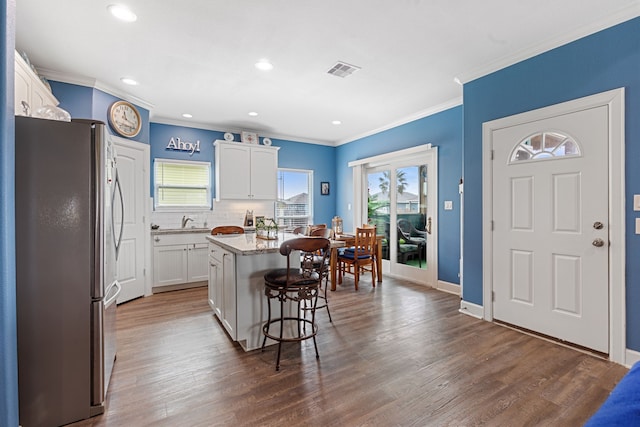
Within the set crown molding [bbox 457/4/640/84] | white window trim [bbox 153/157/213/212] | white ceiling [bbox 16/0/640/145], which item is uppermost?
white ceiling [bbox 16/0/640/145]

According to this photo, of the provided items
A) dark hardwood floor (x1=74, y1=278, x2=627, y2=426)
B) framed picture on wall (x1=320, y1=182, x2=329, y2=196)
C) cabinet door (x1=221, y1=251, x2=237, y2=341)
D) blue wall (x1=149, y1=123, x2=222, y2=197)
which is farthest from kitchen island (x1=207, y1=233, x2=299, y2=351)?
framed picture on wall (x1=320, y1=182, x2=329, y2=196)

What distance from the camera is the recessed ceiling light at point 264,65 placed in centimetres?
309

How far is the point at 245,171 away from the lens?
5.41 m

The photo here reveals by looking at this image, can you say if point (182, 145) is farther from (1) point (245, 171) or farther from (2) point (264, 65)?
(2) point (264, 65)

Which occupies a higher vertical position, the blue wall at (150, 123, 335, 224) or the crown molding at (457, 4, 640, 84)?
the crown molding at (457, 4, 640, 84)

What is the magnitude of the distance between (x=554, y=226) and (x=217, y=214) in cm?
483

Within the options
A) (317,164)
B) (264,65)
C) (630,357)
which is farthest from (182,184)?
(630,357)

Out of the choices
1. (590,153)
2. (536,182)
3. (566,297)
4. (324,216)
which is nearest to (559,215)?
(536,182)

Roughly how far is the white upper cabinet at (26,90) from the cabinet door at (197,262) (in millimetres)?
2536

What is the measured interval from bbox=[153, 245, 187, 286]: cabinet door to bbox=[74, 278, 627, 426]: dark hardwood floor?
1176 mm

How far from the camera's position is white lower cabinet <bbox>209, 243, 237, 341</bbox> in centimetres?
260

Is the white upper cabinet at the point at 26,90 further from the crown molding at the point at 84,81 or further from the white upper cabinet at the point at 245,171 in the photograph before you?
the white upper cabinet at the point at 245,171

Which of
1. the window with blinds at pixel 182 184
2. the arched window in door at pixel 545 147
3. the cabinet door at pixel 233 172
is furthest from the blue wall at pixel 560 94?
the window with blinds at pixel 182 184

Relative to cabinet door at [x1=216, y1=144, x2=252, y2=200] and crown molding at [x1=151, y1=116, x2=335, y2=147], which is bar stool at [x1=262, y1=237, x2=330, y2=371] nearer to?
cabinet door at [x1=216, y1=144, x2=252, y2=200]
